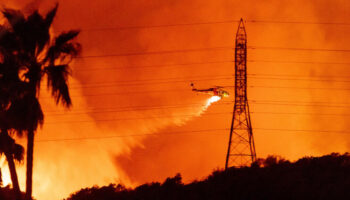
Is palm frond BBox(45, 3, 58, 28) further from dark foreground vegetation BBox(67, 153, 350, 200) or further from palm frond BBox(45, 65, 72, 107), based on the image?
dark foreground vegetation BBox(67, 153, 350, 200)

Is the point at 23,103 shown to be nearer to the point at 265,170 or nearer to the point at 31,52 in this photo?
the point at 31,52

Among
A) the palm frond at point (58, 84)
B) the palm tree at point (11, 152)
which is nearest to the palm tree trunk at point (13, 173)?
the palm tree at point (11, 152)

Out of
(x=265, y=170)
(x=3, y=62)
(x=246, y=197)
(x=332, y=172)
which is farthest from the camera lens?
(x=265, y=170)

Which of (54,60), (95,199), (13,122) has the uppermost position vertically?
(54,60)

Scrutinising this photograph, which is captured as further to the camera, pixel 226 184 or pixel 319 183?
pixel 226 184

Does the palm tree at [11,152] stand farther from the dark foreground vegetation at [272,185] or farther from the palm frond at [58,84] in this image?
the dark foreground vegetation at [272,185]

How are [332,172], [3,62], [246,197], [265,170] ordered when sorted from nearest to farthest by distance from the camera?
[246,197] < [3,62] < [332,172] < [265,170]

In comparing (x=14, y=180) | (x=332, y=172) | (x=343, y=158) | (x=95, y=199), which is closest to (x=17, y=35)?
(x=14, y=180)
